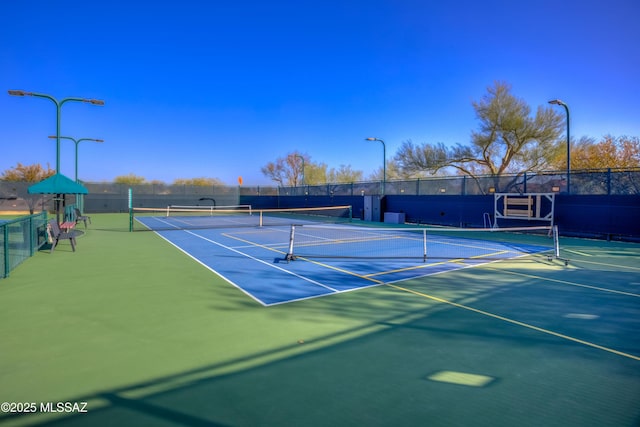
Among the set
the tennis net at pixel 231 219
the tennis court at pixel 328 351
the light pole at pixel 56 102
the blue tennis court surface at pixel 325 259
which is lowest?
the tennis court at pixel 328 351

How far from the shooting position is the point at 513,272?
916 centimetres

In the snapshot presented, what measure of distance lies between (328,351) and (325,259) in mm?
6373

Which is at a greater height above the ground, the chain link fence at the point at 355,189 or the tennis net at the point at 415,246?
the chain link fence at the point at 355,189

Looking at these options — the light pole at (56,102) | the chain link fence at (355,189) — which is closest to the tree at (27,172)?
the chain link fence at (355,189)

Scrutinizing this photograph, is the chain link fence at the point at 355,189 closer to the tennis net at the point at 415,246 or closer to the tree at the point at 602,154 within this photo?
the tennis net at the point at 415,246

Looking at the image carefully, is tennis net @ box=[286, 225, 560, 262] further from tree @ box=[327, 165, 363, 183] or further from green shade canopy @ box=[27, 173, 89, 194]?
tree @ box=[327, 165, 363, 183]

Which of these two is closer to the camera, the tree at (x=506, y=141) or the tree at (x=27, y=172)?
the tree at (x=506, y=141)

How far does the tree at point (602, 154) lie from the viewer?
3406 cm

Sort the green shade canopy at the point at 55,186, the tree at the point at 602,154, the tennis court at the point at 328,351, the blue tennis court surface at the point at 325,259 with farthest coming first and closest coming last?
the tree at the point at 602,154, the green shade canopy at the point at 55,186, the blue tennis court surface at the point at 325,259, the tennis court at the point at 328,351

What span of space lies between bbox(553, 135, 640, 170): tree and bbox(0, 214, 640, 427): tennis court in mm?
32723

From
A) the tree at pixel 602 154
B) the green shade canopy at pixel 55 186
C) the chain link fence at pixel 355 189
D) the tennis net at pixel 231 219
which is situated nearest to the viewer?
the green shade canopy at pixel 55 186

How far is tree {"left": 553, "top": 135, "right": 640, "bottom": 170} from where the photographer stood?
34.1m

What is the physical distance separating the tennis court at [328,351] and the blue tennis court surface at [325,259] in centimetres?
31

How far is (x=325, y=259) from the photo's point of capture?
35.9 feet
